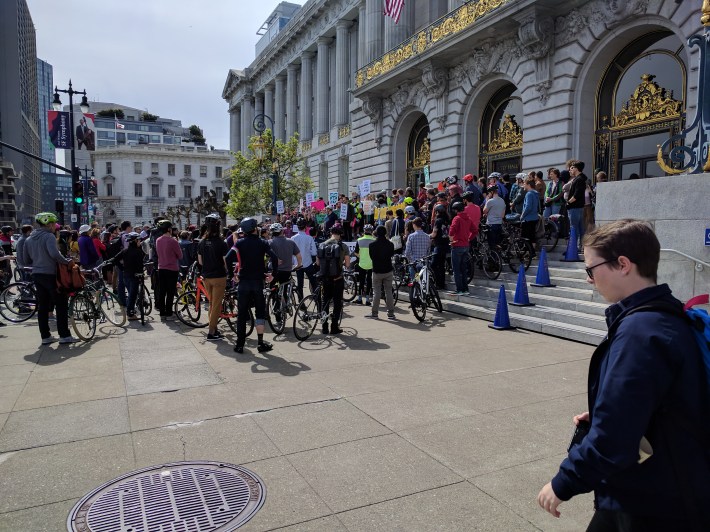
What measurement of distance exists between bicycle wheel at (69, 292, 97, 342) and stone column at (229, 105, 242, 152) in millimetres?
62508

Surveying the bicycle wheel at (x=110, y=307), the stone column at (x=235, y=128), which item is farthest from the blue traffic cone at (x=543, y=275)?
the stone column at (x=235, y=128)

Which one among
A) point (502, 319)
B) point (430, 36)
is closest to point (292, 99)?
point (430, 36)

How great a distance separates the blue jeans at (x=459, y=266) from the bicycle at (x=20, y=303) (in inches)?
360

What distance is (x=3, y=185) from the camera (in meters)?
93.6

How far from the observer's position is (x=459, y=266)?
12.0m

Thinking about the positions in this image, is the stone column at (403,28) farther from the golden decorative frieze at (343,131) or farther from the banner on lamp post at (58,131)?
the banner on lamp post at (58,131)

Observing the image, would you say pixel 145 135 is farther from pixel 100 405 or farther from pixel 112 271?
pixel 100 405

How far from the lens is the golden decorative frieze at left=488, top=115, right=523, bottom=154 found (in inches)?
802

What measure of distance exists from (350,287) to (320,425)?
962 cm

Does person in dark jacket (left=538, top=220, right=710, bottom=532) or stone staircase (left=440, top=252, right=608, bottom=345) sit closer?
person in dark jacket (left=538, top=220, right=710, bottom=532)

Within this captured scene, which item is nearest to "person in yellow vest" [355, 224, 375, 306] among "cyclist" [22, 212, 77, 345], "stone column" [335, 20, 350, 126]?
"cyclist" [22, 212, 77, 345]

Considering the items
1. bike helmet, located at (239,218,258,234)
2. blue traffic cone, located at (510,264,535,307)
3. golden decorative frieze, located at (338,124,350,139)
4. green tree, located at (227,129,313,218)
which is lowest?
blue traffic cone, located at (510,264,535,307)

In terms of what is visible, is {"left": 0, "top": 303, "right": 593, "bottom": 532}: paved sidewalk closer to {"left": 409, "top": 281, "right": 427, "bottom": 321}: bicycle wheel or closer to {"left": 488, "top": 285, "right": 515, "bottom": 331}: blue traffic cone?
{"left": 488, "top": 285, "right": 515, "bottom": 331}: blue traffic cone

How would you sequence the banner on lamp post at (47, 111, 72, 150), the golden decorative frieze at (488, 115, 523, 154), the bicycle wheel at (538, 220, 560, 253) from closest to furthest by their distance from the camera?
the bicycle wheel at (538, 220, 560, 253) → the golden decorative frieze at (488, 115, 523, 154) → the banner on lamp post at (47, 111, 72, 150)
